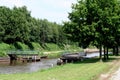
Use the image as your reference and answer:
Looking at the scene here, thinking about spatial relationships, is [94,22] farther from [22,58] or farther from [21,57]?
[21,57]

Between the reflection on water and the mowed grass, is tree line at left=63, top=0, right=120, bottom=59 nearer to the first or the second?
the reflection on water

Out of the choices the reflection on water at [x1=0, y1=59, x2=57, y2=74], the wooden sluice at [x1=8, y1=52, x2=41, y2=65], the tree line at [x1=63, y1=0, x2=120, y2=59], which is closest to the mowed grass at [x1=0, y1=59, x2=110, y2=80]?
the tree line at [x1=63, y1=0, x2=120, y2=59]

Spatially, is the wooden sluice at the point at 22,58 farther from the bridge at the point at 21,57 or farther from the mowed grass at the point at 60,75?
the mowed grass at the point at 60,75

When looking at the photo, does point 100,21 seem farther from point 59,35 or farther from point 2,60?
point 59,35

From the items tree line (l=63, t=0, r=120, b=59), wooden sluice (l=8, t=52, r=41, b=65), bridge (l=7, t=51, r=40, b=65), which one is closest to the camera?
tree line (l=63, t=0, r=120, b=59)

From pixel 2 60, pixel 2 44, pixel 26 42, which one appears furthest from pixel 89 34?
pixel 26 42

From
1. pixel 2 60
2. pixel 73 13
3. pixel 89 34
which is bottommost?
pixel 2 60

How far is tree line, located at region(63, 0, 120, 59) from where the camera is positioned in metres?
51.9

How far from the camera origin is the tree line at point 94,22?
5194 cm

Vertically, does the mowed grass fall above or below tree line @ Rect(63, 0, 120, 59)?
below

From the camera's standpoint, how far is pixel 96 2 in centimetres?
5334

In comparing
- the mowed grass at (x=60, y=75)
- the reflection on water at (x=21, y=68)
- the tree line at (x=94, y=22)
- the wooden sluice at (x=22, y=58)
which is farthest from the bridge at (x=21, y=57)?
the mowed grass at (x=60, y=75)

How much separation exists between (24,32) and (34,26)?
1993cm

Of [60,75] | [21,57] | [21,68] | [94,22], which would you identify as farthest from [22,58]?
[60,75]
